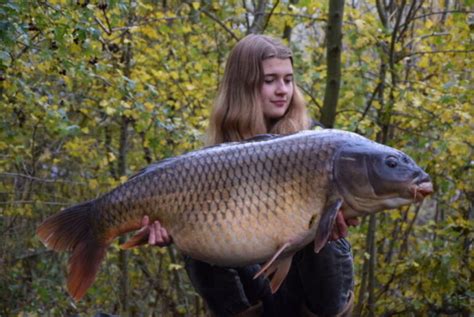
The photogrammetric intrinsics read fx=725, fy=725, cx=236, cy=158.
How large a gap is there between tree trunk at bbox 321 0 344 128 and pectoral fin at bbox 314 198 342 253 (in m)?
2.27

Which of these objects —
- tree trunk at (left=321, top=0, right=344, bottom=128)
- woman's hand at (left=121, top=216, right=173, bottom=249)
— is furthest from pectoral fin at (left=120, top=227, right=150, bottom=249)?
tree trunk at (left=321, top=0, right=344, bottom=128)

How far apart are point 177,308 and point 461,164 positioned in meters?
2.83

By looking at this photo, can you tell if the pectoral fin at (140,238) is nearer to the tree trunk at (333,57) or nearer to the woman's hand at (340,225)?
the woman's hand at (340,225)

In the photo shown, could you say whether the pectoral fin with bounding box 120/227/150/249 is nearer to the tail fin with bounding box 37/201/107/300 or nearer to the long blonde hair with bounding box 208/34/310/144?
the tail fin with bounding box 37/201/107/300

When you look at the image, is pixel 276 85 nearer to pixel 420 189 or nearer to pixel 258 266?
pixel 258 266

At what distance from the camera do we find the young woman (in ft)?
9.71

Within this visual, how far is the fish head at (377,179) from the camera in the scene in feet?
7.18

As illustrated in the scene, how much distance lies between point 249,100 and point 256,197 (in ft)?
2.87

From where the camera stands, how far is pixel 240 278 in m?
3.17

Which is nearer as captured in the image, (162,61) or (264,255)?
(264,255)

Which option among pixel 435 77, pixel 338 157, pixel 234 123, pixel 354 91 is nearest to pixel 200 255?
pixel 338 157

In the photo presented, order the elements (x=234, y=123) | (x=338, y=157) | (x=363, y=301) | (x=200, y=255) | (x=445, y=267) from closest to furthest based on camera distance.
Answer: (x=338, y=157)
(x=200, y=255)
(x=234, y=123)
(x=445, y=267)
(x=363, y=301)

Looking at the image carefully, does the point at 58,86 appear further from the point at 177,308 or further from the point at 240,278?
the point at 240,278

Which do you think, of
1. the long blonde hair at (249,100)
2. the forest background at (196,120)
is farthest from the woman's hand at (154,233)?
the forest background at (196,120)
